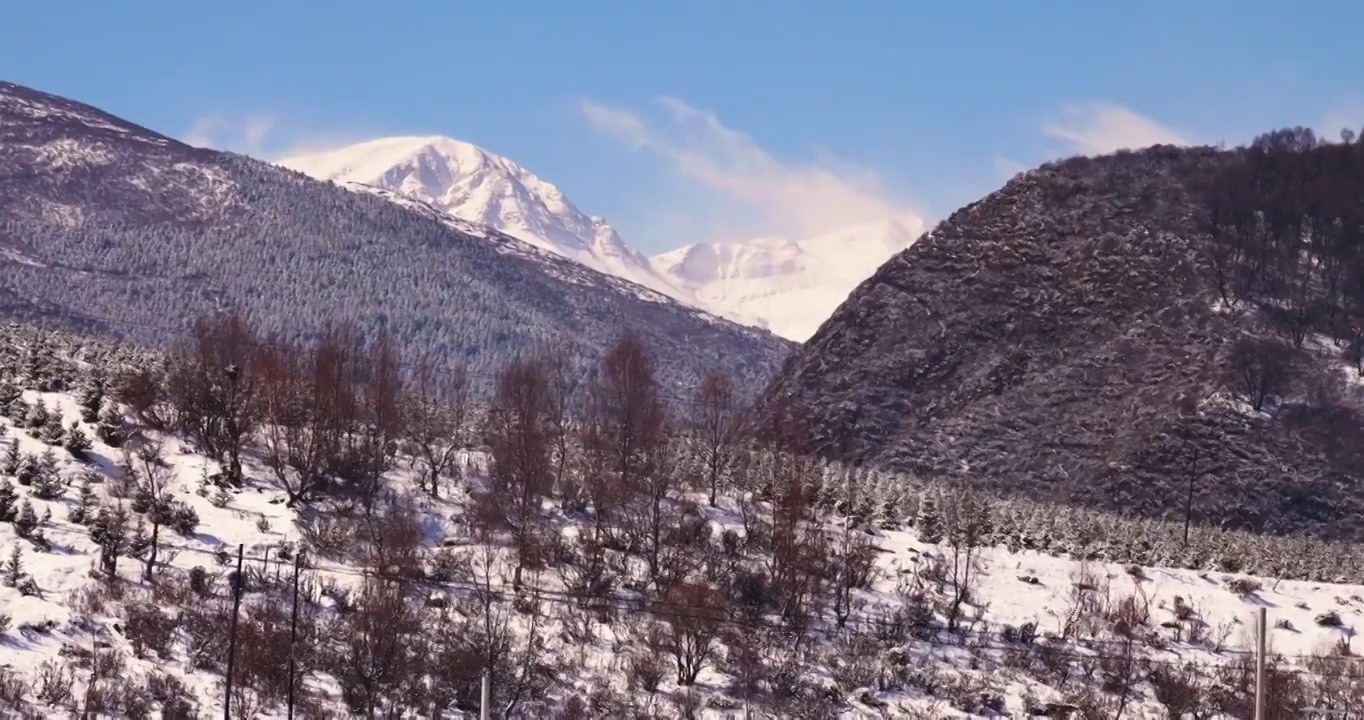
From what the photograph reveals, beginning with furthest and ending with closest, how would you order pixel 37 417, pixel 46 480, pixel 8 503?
pixel 37 417
pixel 46 480
pixel 8 503

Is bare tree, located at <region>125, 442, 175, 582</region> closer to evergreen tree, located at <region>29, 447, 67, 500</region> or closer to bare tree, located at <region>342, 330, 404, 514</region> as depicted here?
evergreen tree, located at <region>29, 447, 67, 500</region>

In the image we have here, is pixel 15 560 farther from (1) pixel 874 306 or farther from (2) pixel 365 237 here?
(2) pixel 365 237

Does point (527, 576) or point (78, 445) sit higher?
point (78, 445)

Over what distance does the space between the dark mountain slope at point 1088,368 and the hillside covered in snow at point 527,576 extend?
Result: 77.6 ft

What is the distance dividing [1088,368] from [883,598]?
48.2 meters

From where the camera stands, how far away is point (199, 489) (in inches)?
1751

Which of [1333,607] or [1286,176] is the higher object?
[1286,176]

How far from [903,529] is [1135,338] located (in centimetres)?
4231

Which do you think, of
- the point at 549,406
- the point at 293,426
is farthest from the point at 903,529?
the point at 293,426

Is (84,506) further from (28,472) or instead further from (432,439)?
(432,439)

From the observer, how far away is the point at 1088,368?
298ft

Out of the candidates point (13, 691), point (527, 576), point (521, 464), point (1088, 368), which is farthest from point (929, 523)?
point (1088, 368)

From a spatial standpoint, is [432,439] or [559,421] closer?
[559,421]

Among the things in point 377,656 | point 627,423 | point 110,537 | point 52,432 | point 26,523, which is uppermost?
point 627,423
